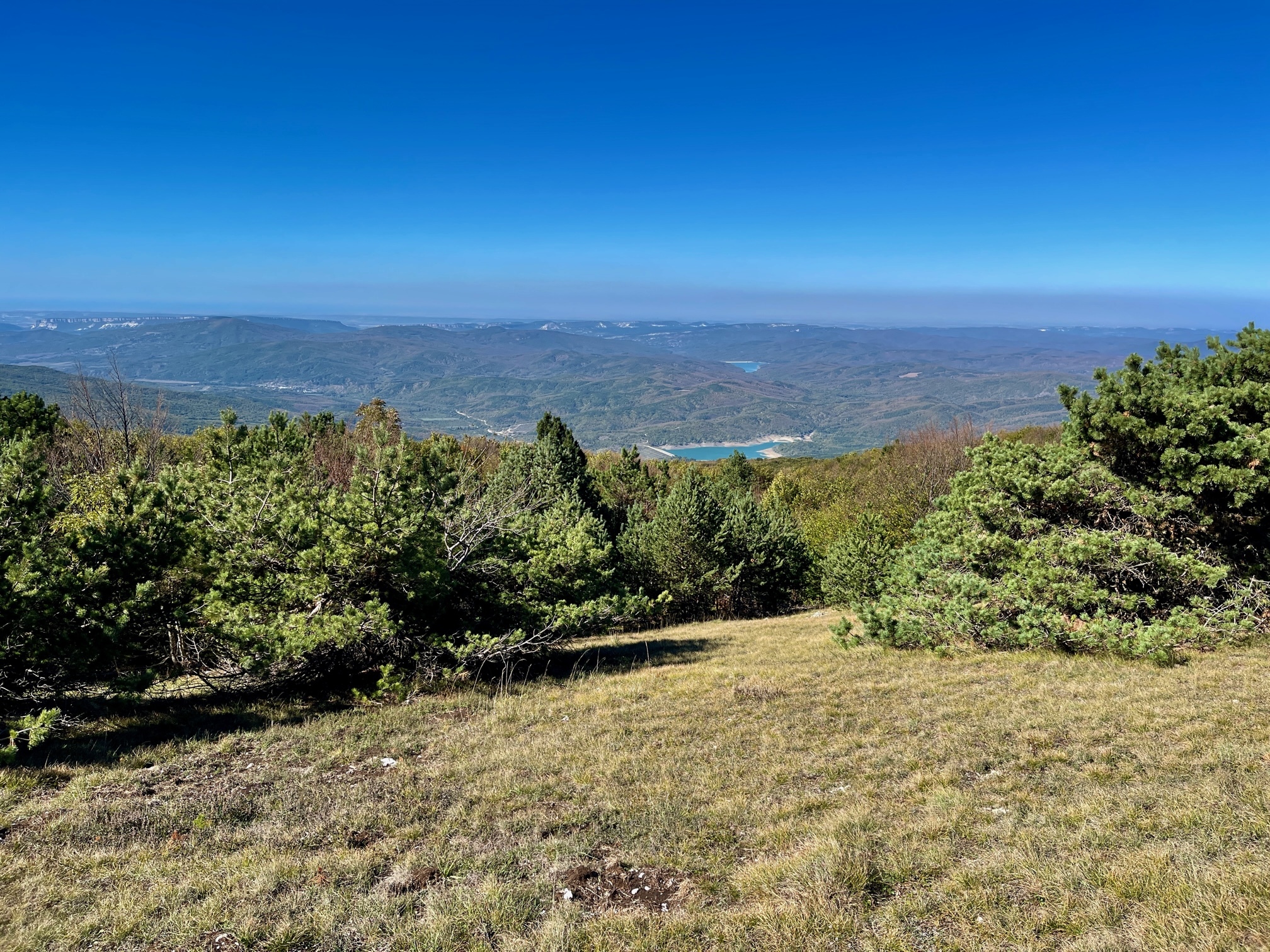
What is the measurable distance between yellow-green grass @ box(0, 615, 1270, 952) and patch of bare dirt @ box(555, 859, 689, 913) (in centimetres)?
13

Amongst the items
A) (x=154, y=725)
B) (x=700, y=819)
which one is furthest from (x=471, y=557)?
(x=700, y=819)

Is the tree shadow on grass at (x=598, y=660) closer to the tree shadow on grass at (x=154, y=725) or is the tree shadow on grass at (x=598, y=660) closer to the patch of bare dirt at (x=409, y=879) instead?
the tree shadow on grass at (x=154, y=725)

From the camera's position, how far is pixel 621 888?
18.8 ft

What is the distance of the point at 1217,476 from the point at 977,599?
16.5ft

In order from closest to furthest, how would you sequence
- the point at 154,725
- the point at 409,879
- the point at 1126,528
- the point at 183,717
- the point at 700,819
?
1. the point at 409,879
2. the point at 700,819
3. the point at 154,725
4. the point at 183,717
5. the point at 1126,528

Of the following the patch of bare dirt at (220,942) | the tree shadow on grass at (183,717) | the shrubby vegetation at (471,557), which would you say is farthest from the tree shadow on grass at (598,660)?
the patch of bare dirt at (220,942)

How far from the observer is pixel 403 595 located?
42.0 feet

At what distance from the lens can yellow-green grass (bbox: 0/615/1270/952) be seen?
16.0 feet

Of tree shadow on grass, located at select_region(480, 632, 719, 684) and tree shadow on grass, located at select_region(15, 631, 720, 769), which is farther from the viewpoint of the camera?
tree shadow on grass, located at select_region(480, 632, 719, 684)

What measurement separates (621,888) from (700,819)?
1.57 metres

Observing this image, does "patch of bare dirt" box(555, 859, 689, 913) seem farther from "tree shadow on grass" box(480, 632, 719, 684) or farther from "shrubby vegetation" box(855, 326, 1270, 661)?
"shrubby vegetation" box(855, 326, 1270, 661)

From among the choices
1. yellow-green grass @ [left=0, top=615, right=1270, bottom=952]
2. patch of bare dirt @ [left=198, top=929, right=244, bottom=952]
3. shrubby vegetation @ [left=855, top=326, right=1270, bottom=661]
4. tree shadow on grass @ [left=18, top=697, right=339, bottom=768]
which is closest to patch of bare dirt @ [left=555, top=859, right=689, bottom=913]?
yellow-green grass @ [left=0, top=615, right=1270, bottom=952]

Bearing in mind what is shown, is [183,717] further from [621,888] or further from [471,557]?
[621,888]

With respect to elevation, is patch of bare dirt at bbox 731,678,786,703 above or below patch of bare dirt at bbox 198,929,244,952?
below
